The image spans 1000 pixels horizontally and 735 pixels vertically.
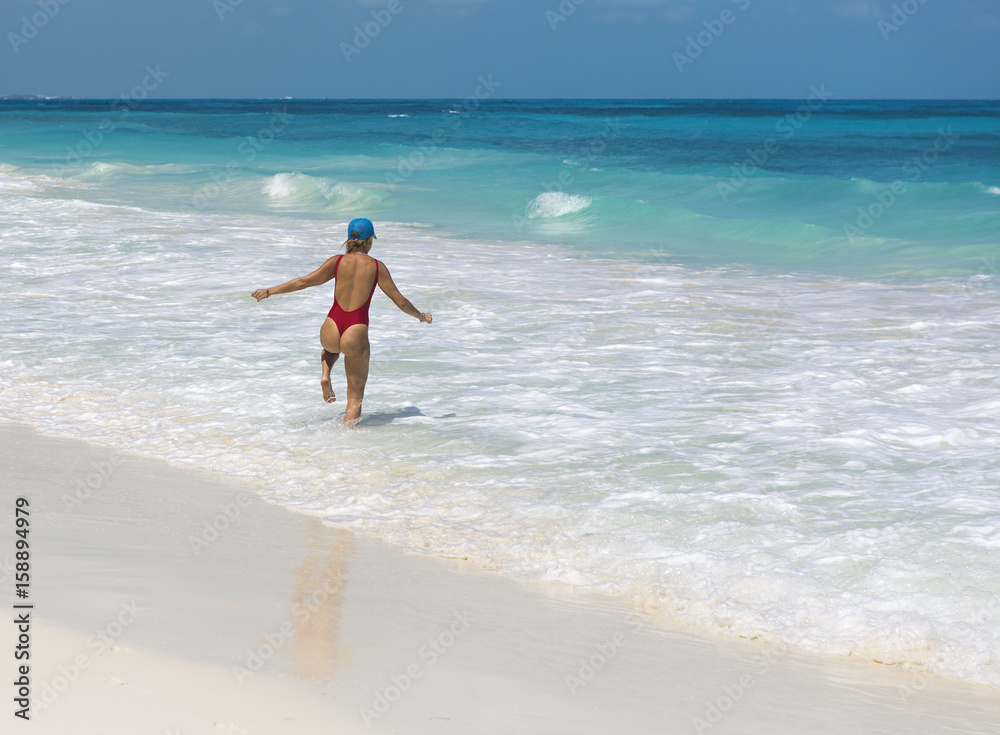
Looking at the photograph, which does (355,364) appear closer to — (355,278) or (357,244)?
(355,278)

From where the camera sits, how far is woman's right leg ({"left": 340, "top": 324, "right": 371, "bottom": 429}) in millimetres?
6551

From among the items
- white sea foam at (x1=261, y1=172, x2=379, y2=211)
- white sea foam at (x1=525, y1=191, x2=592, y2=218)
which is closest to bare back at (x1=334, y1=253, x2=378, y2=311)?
white sea foam at (x1=525, y1=191, x2=592, y2=218)

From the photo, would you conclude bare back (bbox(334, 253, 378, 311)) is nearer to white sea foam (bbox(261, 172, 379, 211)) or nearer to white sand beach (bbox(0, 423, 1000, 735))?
white sand beach (bbox(0, 423, 1000, 735))

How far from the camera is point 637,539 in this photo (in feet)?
16.6

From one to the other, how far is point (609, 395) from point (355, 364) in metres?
2.12

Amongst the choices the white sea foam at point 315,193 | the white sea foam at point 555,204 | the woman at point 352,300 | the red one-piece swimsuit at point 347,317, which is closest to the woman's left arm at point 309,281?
the woman at point 352,300

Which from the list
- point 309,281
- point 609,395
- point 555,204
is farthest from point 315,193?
point 309,281

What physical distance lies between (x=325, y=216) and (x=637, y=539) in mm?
19974

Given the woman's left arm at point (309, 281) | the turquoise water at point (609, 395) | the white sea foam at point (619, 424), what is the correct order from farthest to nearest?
the woman's left arm at point (309, 281), the turquoise water at point (609, 395), the white sea foam at point (619, 424)

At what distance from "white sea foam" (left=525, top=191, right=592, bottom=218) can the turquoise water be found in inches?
108

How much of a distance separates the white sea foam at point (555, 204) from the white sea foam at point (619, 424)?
35.4 feet

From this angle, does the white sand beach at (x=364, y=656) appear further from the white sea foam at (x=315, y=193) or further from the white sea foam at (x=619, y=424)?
the white sea foam at (x=315, y=193)

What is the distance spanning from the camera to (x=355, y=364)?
6.62 m

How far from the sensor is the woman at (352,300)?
635 cm
